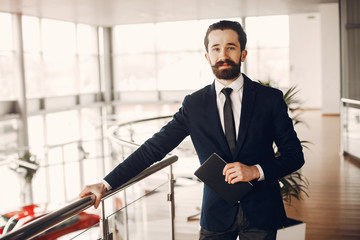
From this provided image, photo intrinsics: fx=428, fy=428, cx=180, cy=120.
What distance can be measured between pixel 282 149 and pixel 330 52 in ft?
39.9

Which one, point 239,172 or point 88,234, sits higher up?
point 239,172

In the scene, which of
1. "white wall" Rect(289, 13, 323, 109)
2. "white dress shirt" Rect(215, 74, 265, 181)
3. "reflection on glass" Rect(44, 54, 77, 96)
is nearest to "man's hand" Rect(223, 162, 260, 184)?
"white dress shirt" Rect(215, 74, 265, 181)

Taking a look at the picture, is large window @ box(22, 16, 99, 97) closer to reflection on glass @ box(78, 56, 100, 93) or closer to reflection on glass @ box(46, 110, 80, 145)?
reflection on glass @ box(78, 56, 100, 93)

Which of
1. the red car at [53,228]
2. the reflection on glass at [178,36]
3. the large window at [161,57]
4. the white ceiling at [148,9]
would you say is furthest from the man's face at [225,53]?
the reflection on glass at [178,36]

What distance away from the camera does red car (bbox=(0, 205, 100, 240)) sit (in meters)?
5.33

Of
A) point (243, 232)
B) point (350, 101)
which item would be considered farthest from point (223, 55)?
point (350, 101)

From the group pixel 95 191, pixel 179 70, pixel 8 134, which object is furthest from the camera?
pixel 179 70

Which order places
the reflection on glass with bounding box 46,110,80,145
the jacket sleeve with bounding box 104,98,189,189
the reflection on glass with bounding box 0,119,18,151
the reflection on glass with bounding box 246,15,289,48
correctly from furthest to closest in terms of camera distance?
the reflection on glass with bounding box 246,15,289,48 → the reflection on glass with bounding box 46,110,80,145 → the reflection on glass with bounding box 0,119,18,151 → the jacket sleeve with bounding box 104,98,189,189

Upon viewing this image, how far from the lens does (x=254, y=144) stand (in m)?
1.60

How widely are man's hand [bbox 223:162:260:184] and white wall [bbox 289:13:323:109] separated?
15.8 meters

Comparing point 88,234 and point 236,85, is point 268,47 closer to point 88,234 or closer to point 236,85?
point 236,85

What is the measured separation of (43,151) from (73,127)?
6.98ft

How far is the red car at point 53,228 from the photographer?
5.33 meters

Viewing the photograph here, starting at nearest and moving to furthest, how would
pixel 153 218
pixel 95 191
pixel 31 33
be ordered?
1. pixel 95 191
2. pixel 153 218
3. pixel 31 33
